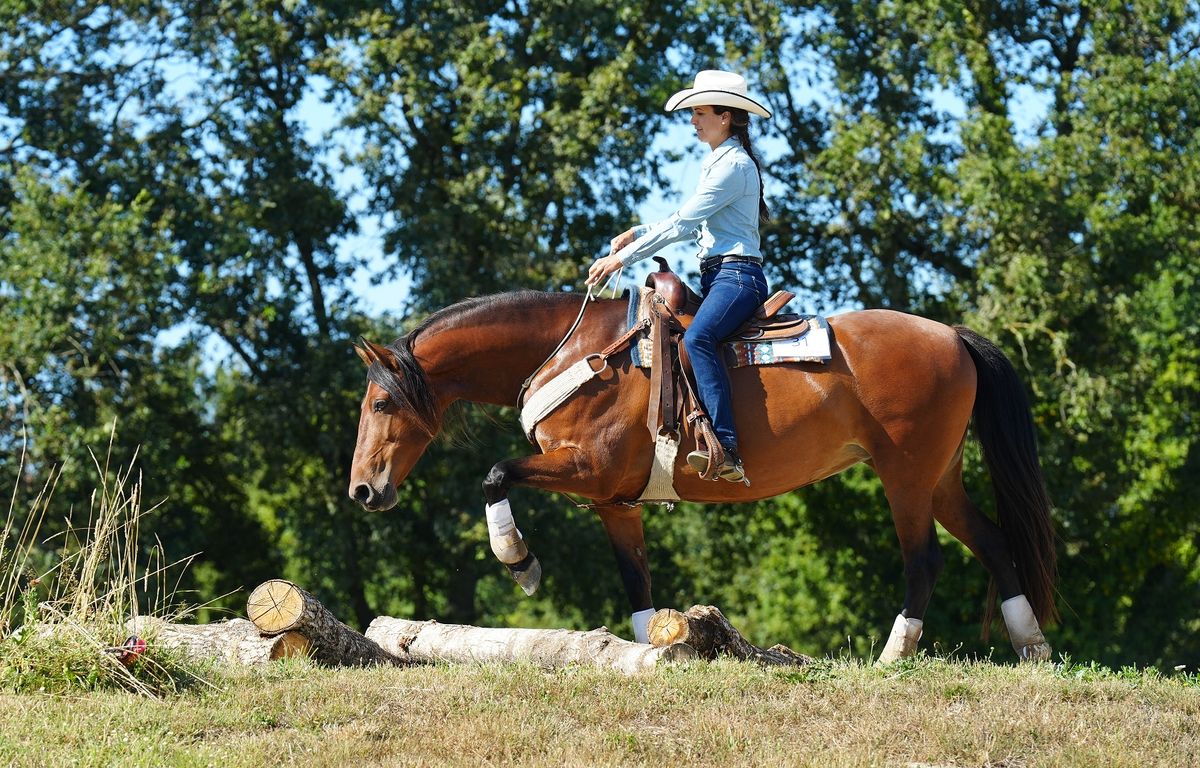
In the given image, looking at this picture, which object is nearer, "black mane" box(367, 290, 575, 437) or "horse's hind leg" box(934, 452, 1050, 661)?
"black mane" box(367, 290, 575, 437)

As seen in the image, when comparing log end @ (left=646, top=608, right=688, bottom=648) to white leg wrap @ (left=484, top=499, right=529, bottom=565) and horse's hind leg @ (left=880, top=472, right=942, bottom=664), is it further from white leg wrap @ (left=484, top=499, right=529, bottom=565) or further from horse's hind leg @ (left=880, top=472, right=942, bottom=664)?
horse's hind leg @ (left=880, top=472, right=942, bottom=664)

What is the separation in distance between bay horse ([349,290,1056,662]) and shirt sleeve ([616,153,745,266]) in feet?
1.59

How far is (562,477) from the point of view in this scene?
281 inches

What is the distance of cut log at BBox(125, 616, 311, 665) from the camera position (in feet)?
23.3

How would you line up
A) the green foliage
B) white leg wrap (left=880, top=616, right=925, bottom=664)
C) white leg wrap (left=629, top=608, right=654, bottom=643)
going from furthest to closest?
1. the green foliage
2. white leg wrap (left=629, top=608, right=654, bottom=643)
3. white leg wrap (left=880, top=616, right=925, bottom=664)

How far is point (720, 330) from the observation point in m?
7.20

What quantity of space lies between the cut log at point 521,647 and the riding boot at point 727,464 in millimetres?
981

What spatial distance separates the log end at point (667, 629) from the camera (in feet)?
23.5

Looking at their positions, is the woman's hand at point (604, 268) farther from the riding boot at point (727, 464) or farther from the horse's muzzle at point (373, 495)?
the horse's muzzle at point (373, 495)

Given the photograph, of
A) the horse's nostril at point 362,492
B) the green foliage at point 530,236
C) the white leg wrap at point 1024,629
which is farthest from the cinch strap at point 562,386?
the green foliage at point 530,236

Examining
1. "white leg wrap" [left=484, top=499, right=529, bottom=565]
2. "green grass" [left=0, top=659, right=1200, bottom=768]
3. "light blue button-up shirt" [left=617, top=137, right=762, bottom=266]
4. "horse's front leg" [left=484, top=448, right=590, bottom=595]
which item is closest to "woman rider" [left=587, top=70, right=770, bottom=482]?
"light blue button-up shirt" [left=617, top=137, right=762, bottom=266]

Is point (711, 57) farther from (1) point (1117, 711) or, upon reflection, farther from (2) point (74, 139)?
(1) point (1117, 711)

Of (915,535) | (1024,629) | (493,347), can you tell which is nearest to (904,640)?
(915,535)

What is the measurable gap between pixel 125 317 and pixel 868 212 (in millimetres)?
10686
